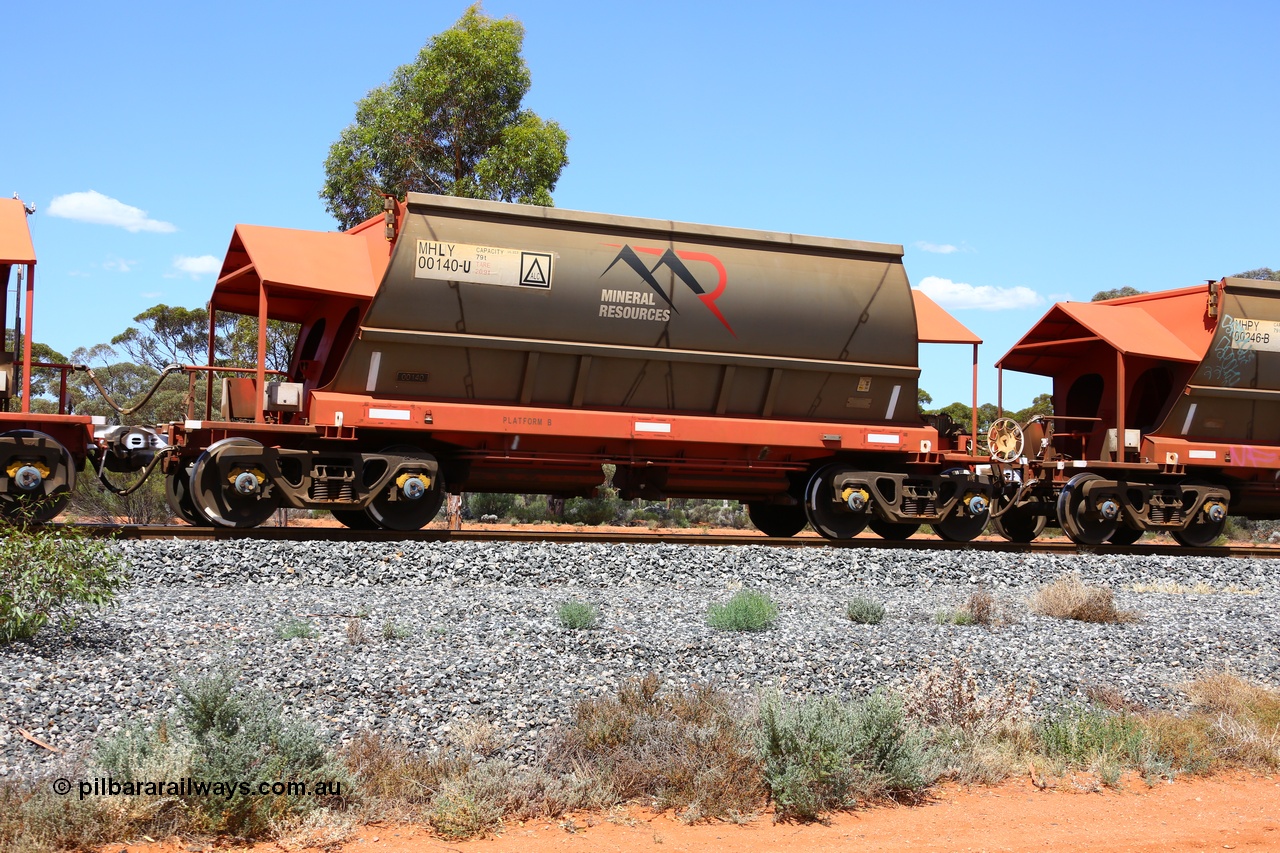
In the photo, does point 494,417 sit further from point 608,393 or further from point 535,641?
point 535,641

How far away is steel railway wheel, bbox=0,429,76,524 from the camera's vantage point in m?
10.8

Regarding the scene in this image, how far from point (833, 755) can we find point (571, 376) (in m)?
8.21

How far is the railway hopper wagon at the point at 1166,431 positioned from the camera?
15656 mm

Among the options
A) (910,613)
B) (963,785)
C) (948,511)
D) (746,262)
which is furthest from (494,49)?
(963,785)

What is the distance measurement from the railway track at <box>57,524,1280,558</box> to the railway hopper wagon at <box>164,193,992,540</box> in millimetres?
354

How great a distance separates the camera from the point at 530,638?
7.38 metres

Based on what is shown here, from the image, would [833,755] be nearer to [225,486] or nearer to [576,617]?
[576,617]

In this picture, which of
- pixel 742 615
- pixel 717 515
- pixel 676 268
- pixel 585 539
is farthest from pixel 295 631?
pixel 717 515

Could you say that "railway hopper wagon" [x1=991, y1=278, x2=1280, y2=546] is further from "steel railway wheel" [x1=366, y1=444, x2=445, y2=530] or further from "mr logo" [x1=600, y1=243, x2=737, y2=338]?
"steel railway wheel" [x1=366, y1=444, x2=445, y2=530]


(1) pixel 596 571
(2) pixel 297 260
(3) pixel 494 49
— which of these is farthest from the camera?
(3) pixel 494 49

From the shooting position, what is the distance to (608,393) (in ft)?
44.0

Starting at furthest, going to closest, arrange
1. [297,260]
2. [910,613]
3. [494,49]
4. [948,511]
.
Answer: [494,49] < [948,511] < [297,260] < [910,613]

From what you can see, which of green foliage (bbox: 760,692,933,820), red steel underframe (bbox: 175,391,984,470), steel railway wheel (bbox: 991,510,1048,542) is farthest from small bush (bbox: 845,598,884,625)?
steel railway wheel (bbox: 991,510,1048,542)

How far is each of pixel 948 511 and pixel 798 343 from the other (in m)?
3.09
